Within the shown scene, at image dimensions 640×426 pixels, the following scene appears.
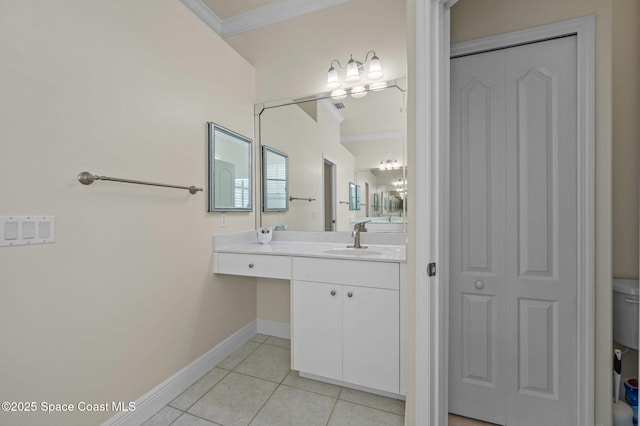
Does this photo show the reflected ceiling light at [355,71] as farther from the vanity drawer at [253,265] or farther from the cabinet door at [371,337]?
the cabinet door at [371,337]

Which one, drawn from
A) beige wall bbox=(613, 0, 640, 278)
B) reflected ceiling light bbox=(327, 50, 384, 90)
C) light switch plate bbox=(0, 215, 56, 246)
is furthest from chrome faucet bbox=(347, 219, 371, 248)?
light switch plate bbox=(0, 215, 56, 246)

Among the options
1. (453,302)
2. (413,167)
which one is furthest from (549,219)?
(413,167)

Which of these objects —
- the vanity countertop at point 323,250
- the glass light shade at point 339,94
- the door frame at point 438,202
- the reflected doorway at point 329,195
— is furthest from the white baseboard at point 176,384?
the glass light shade at point 339,94

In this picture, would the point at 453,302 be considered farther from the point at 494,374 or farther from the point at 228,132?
the point at 228,132

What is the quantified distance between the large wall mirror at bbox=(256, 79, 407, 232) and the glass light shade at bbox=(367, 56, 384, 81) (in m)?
0.10

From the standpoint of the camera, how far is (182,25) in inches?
66.8

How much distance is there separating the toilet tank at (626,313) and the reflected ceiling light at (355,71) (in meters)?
1.85

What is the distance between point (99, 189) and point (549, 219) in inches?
84.6

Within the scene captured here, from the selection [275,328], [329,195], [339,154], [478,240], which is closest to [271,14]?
[339,154]

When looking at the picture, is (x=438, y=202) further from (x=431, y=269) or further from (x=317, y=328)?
(x=317, y=328)

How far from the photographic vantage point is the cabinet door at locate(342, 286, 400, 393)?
1.50 metres

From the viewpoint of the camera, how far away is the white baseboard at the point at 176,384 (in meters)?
1.36

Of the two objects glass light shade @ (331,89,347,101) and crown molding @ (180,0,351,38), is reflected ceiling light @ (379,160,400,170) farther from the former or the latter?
crown molding @ (180,0,351,38)

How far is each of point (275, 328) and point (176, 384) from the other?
91cm
